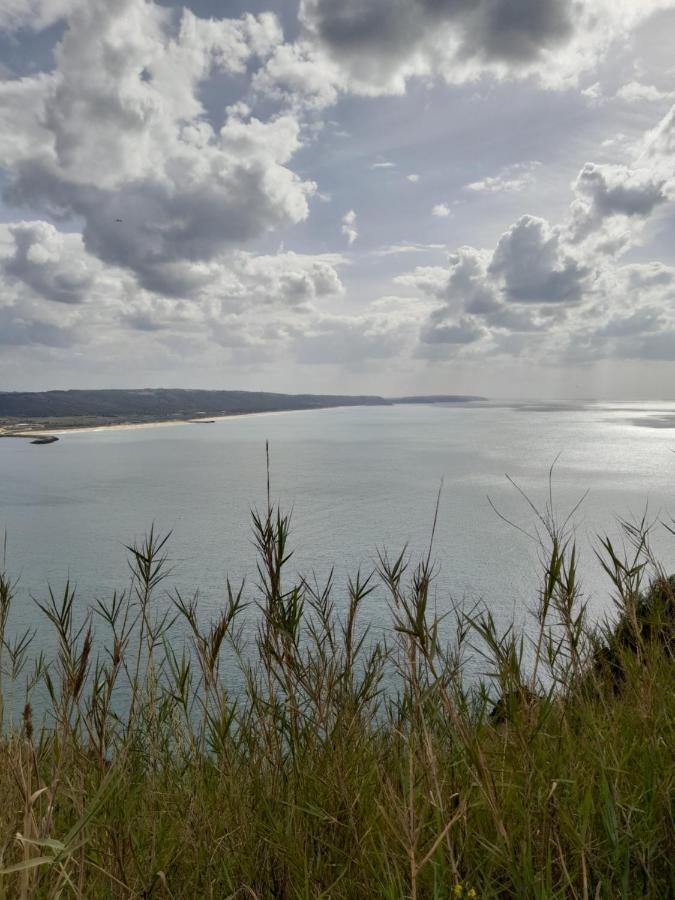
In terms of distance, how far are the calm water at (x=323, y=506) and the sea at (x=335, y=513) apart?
0.16 metres

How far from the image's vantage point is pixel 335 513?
46219 millimetres

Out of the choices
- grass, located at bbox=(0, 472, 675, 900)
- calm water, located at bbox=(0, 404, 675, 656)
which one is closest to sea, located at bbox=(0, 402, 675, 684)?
calm water, located at bbox=(0, 404, 675, 656)

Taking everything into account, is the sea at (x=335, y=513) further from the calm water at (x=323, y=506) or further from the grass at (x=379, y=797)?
the grass at (x=379, y=797)

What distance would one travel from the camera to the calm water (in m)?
30.8

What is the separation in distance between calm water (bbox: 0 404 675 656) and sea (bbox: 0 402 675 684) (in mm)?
157

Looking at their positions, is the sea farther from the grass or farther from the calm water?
the grass

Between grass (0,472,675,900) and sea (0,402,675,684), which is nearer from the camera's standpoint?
grass (0,472,675,900)

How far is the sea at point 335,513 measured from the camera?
92.2 ft

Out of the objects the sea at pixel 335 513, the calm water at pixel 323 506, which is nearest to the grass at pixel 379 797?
the sea at pixel 335 513

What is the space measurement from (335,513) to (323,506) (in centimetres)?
333

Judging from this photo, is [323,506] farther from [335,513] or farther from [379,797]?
[379,797]

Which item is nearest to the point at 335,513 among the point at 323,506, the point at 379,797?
the point at 323,506

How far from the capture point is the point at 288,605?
3717 millimetres

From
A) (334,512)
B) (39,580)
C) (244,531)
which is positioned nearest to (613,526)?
(334,512)
